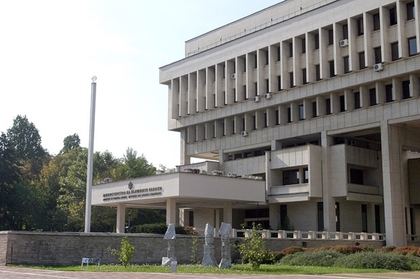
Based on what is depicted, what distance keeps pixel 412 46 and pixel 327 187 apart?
50.9 ft

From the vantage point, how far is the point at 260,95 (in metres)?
61.4

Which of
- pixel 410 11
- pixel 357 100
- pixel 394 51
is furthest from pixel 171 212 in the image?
pixel 410 11

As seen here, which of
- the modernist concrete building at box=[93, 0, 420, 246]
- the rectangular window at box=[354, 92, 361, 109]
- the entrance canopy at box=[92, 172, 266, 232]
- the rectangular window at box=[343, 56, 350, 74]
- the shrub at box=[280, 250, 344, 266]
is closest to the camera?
the shrub at box=[280, 250, 344, 266]

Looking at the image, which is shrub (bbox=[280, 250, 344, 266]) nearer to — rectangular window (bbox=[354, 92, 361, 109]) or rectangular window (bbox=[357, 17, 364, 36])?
rectangular window (bbox=[354, 92, 361, 109])

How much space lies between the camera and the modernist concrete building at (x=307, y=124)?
2015 inches

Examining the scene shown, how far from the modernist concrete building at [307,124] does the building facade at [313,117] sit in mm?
116

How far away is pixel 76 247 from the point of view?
35.7 m

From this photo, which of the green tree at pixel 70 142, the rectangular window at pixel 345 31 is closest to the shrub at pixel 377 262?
the rectangular window at pixel 345 31

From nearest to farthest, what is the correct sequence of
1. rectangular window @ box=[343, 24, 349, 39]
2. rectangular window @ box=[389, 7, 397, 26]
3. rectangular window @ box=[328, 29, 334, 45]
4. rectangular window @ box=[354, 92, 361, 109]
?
rectangular window @ box=[389, 7, 397, 26]
rectangular window @ box=[354, 92, 361, 109]
rectangular window @ box=[343, 24, 349, 39]
rectangular window @ box=[328, 29, 334, 45]

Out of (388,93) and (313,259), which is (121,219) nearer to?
(313,259)

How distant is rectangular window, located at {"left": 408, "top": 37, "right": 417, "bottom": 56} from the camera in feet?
163

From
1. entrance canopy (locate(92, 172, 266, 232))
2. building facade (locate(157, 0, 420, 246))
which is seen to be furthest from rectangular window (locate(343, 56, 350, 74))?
entrance canopy (locate(92, 172, 266, 232))

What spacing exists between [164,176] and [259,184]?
35.7 ft

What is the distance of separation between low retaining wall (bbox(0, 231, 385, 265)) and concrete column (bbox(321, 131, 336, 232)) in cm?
1542
